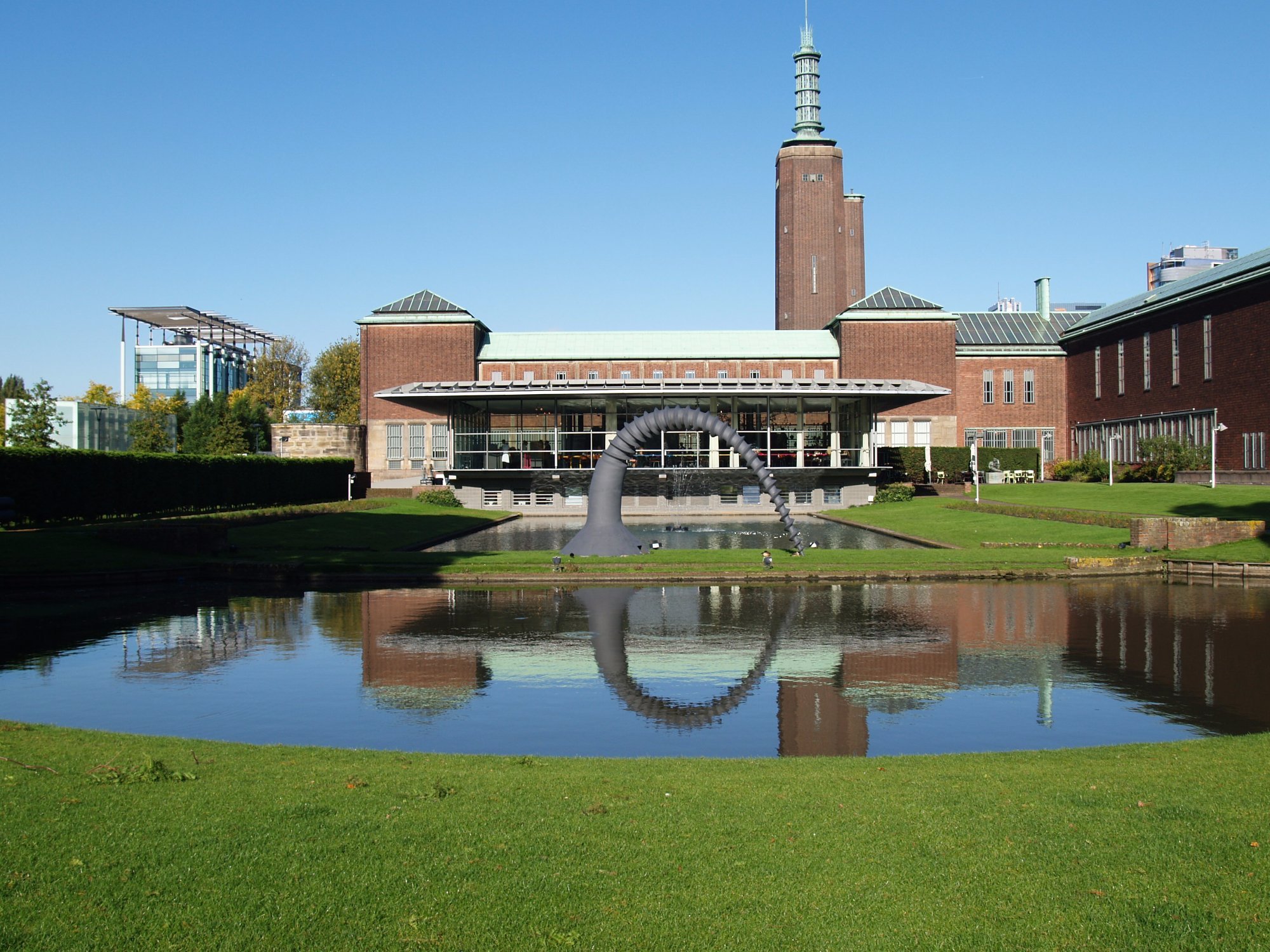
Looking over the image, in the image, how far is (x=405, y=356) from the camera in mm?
71812

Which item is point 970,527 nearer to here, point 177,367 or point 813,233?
point 813,233

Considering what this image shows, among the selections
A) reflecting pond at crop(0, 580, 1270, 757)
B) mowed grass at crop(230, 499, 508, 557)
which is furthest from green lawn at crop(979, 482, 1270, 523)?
mowed grass at crop(230, 499, 508, 557)

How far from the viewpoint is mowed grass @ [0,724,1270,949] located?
18.2 feet

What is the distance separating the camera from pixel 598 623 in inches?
804

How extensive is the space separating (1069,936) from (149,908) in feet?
15.5

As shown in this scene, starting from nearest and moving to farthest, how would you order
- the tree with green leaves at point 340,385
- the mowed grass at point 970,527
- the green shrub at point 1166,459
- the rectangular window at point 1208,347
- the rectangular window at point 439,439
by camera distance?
1. the mowed grass at point 970,527
2. the green shrub at point 1166,459
3. the rectangular window at point 1208,347
4. the rectangular window at point 439,439
5. the tree with green leaves at point 340,385

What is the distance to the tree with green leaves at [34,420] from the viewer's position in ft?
222

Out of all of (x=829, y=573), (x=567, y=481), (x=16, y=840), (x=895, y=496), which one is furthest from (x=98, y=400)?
(x=16, y=840)

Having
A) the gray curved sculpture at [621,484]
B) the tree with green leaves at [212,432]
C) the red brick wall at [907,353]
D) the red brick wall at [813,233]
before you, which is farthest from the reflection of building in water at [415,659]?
the tree with green leaves at [212,432]

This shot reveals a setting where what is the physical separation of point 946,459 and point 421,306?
35.0m

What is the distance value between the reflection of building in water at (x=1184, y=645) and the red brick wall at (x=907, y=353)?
47334mm

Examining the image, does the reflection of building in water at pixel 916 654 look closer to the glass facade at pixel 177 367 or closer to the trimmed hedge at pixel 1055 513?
the trimmed hedge at pixel 1055 513

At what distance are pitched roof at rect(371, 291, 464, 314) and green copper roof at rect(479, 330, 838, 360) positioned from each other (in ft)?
14.0

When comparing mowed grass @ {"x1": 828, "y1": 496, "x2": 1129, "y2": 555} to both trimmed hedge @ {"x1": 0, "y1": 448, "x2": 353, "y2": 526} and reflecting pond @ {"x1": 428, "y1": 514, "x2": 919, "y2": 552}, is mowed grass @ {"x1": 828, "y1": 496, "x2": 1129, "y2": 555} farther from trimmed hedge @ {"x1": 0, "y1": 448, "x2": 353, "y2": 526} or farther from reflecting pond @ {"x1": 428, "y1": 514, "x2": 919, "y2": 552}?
trimmed hedge @ {"x1": 0, "y1": 448, "x2": 353, "y2": 526}
